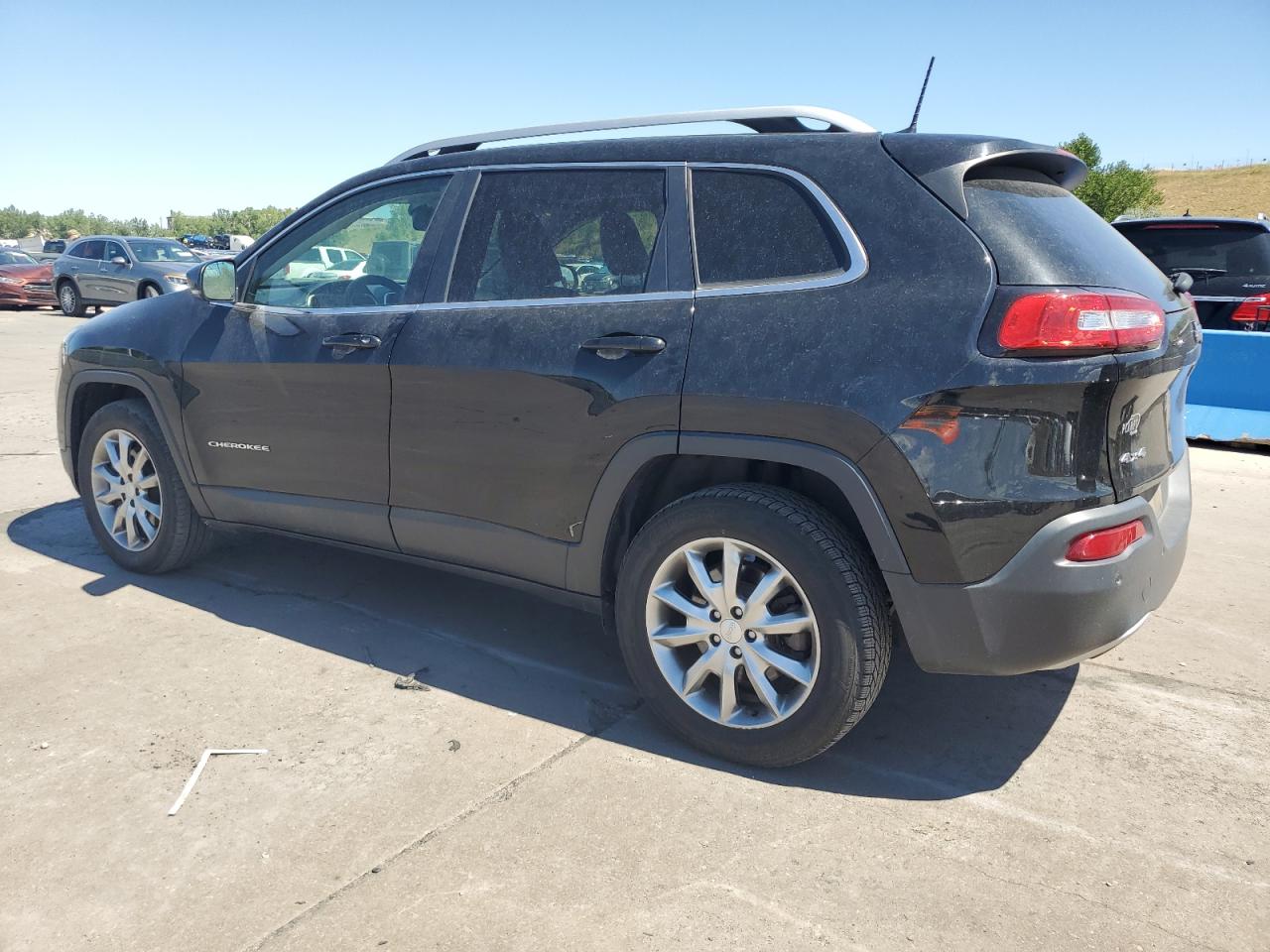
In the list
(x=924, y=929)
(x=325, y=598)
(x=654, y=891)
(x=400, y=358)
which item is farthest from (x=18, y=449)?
(x=924, y=929)

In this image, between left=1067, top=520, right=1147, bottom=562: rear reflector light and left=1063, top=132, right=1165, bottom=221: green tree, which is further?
left=1063, top=132, right=1165, bottom=221: green tree

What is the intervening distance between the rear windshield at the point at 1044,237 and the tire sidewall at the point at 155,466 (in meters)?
3.54

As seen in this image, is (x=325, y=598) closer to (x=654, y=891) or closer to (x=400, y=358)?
(x=400, y=358)

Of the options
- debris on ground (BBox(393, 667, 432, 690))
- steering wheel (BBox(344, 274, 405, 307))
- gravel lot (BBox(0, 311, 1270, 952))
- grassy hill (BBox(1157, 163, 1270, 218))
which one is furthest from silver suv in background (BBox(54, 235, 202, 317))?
grassy hill (BBox(1157, 163, 1270, 218))

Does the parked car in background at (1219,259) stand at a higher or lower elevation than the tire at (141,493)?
higher

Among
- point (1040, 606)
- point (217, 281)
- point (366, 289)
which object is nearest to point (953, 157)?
point (1040, 606)

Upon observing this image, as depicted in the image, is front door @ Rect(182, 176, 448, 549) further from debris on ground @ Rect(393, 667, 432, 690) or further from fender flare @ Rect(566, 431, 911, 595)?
fender flare @ Rect(566, 431, 911, 595)

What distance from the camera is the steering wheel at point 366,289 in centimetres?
390

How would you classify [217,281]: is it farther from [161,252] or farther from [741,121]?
[161,252]

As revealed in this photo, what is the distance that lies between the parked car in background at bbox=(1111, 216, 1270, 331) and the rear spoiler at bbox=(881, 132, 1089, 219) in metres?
6.35

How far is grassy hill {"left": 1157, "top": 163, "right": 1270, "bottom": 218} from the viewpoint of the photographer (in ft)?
223

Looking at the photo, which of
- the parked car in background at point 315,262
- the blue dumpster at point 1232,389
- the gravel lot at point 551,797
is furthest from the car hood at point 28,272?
the blue dumpster at point 1232,389

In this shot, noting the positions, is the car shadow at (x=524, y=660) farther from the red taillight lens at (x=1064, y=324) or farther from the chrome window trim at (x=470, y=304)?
the red taillight lens at (x=1064, y=324)

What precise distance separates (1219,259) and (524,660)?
7.45m
